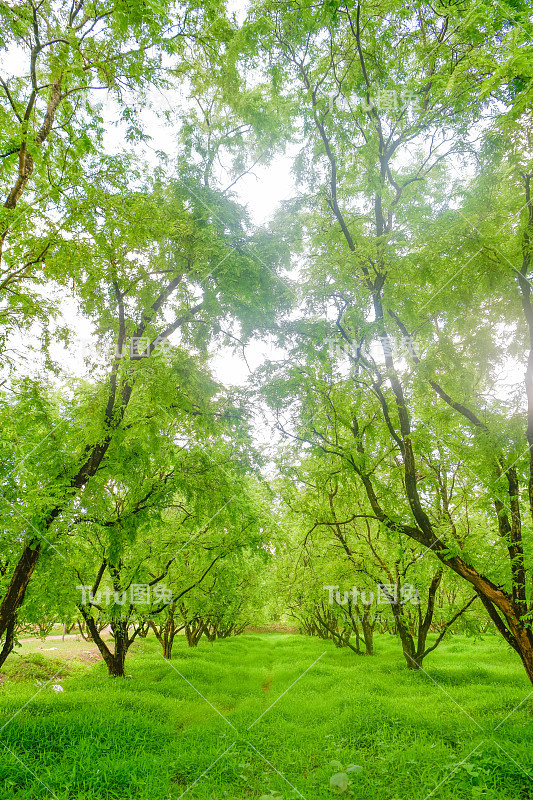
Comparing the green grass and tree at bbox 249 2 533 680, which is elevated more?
tree at bbox 249 2 533 680

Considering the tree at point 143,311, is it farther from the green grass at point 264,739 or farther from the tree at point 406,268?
the green grass at point 264,739

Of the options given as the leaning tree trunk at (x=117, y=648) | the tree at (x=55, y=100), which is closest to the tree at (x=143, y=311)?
the tree at (x=55, y=100)

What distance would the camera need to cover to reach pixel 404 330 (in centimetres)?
737

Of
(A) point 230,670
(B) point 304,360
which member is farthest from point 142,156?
(A) point 230,670

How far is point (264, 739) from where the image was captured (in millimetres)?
6703

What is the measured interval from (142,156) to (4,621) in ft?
28.6

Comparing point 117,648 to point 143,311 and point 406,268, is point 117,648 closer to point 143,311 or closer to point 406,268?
point 143,311

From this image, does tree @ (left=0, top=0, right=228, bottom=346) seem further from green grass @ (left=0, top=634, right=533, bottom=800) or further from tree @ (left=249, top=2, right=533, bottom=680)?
green grass @ (left=0, top=634, right=533, bottom=800)

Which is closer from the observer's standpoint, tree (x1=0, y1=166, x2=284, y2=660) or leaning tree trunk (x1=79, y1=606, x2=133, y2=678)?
tree (x1=0, y1=166, x2=284, y2=660)

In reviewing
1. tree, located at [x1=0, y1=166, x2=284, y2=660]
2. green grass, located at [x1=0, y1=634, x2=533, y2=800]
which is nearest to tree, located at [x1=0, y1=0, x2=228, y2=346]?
tree, located at [x1=0, y1=166, x2=284, y2=660]

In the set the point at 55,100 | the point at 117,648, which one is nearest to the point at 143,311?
the point at 55,100

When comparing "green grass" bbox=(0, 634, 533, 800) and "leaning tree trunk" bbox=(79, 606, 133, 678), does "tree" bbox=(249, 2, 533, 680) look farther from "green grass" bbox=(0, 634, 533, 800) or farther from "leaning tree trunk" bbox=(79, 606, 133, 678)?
"leaning tree trunk" bbox=(79, 606, 133, 678)

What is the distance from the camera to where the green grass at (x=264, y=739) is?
4.90 metres

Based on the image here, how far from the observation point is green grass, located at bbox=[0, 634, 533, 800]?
193 inches
